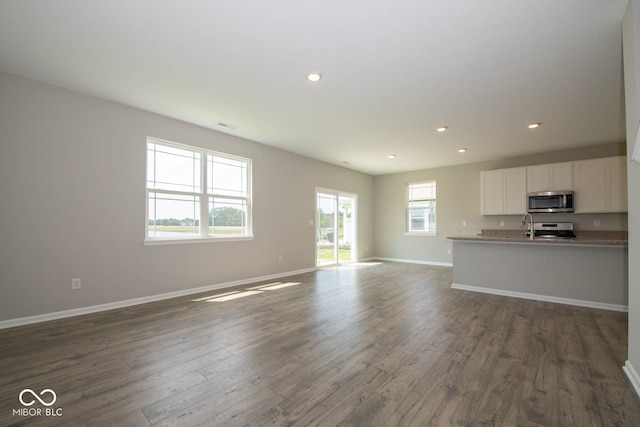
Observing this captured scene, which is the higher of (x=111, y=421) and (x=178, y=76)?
(x=178, y=76)

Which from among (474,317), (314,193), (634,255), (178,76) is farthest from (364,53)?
(314,193)

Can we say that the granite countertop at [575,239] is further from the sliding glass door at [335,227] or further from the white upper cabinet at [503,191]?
the sliding glass door at [335,227]

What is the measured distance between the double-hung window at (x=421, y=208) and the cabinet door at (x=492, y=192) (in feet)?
4.58

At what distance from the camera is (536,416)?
1.67 metres

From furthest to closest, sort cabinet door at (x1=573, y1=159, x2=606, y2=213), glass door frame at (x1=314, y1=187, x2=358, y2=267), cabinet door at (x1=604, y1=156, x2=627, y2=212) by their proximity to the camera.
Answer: glass door frame at (x1=314, y1=187, x2=358, y2=267) < cabinet door at (x1=573, y1=159, x2=606, y2=213) < cabinet door at (x1=604, y1=156, x2=627, y2=212)

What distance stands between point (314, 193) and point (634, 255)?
543cm

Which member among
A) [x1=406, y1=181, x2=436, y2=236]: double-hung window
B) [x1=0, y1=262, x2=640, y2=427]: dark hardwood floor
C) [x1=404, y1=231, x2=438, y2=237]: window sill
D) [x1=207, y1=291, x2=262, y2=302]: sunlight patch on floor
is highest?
[x1=406, y1=181, x2=436, y2=236]: double-hung window

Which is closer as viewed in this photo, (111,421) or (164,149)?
(111,421)

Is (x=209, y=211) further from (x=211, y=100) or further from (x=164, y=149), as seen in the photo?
(x=211, y=100)

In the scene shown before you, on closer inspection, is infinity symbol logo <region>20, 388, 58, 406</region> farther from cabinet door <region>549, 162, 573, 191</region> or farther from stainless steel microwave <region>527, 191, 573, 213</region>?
cabinet door <region>549, 162, 573, 191</region>

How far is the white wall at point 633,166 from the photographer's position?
1849 mm

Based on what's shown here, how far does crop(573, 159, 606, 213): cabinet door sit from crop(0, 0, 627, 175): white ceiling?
3.06ft

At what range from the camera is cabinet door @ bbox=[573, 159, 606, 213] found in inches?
208

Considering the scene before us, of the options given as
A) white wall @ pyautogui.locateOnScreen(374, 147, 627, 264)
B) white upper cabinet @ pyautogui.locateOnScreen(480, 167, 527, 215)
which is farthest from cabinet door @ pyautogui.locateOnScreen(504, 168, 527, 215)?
white wall @ pyautogui.locateOnScreen(374, 147, 627, 264)
